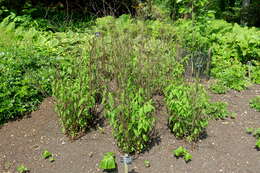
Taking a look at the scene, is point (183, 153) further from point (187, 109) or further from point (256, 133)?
point (256, 133)

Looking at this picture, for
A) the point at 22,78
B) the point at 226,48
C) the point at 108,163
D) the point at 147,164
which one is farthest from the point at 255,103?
the point at 22,78

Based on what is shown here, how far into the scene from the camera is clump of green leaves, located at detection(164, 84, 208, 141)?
322 cm

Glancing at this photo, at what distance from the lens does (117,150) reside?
3412 mm

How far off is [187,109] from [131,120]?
68cm

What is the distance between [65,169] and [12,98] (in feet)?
5.23

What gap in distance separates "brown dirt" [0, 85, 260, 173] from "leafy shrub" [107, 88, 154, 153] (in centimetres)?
20

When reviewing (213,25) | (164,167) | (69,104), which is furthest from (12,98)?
(213,25)

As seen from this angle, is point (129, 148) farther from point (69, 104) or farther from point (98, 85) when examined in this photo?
point (98, 85)

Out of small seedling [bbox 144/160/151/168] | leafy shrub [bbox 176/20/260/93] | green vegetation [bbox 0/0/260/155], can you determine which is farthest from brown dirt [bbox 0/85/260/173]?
leafy shrub [bbox 176/20/260/93]

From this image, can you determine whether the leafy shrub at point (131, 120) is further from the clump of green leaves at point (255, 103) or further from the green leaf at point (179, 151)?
the clump of green leaves at point (255, 103)

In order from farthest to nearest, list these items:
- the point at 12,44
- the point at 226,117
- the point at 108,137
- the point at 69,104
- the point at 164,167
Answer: the point at 12,44, the point at 226,117, the point at 108,137, the point at 69,104, the point at 164,167

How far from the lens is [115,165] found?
3.16 metres

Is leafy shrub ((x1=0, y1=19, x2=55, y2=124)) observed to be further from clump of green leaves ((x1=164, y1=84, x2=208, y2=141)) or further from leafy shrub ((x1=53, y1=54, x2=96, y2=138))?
clump of green leaves ((x1=164, y1=84, x2=208, y2=141))

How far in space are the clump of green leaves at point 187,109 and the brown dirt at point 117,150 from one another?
0.20m
